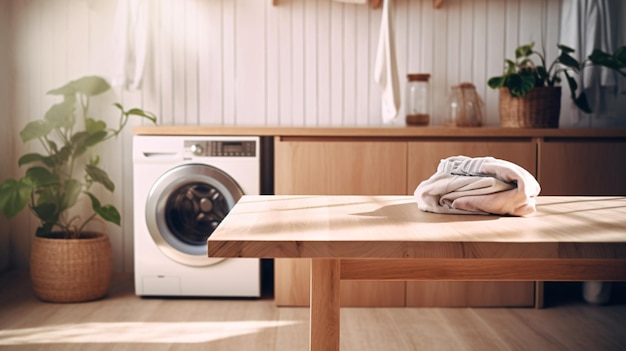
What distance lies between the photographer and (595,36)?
3.55 meters

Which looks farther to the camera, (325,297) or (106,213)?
(106,213)

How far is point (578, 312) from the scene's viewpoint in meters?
3.16

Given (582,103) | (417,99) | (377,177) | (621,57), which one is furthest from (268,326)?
(621,57)

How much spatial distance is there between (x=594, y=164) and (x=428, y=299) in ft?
3.35

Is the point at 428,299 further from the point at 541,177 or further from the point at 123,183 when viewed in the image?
the point at 123,183

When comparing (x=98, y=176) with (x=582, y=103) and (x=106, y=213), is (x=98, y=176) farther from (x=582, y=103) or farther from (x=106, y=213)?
(x=582, y=103)

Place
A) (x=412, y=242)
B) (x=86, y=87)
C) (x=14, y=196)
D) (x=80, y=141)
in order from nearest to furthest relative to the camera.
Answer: (x=412, y=242), (x=14, y=196), (x=80, y=141), (x=86, y=87)

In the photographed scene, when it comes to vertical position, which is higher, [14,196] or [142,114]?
[142,114]

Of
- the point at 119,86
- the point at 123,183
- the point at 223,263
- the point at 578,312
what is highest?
the point at 119,86

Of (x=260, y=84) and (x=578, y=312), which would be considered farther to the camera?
(x=260, y=84)

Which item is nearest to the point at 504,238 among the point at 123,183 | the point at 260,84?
the point at 260,84

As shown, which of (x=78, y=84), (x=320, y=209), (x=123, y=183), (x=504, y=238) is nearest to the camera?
(x=504, y=238)

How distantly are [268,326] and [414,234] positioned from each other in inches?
71.4

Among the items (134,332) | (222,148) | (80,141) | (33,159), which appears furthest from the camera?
(80,141)
